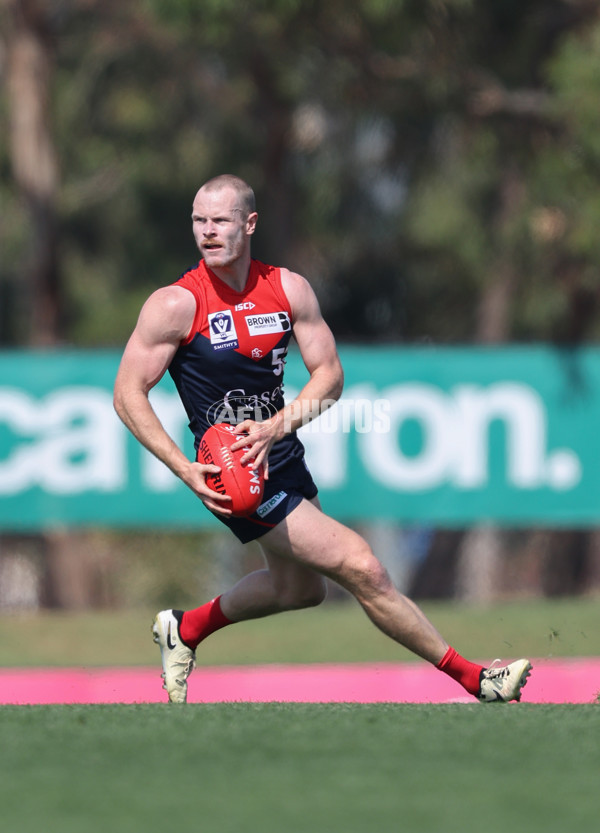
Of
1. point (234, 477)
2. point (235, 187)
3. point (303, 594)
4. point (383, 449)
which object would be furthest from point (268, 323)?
point (383, 449)

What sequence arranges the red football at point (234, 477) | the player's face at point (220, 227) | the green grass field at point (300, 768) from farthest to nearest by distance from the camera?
the player's face at point (220, 227), the red football at point (234, 477), the green grass field at point (300, 768)

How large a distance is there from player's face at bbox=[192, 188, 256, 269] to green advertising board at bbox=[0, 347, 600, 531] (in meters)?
6.70

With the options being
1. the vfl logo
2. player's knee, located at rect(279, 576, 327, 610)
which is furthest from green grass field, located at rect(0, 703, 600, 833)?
the vfl logo

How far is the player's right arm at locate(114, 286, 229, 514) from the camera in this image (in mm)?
6031

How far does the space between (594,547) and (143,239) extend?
8.79m

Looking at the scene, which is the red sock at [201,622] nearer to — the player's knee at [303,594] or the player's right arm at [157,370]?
the player's knee at [303,594]

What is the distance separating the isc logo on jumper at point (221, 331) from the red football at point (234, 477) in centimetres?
36

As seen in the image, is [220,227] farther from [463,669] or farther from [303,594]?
[463,669]

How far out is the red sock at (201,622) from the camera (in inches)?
265

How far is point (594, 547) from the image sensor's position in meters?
20.1

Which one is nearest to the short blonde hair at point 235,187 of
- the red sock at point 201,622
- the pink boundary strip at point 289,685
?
the red sock at point 201,622

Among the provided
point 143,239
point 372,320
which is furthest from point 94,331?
point 372,320

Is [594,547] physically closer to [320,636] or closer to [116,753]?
[320,636]

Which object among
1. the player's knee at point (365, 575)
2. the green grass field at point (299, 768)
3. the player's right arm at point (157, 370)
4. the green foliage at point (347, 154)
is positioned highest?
the green foliage at point (347, 154)
